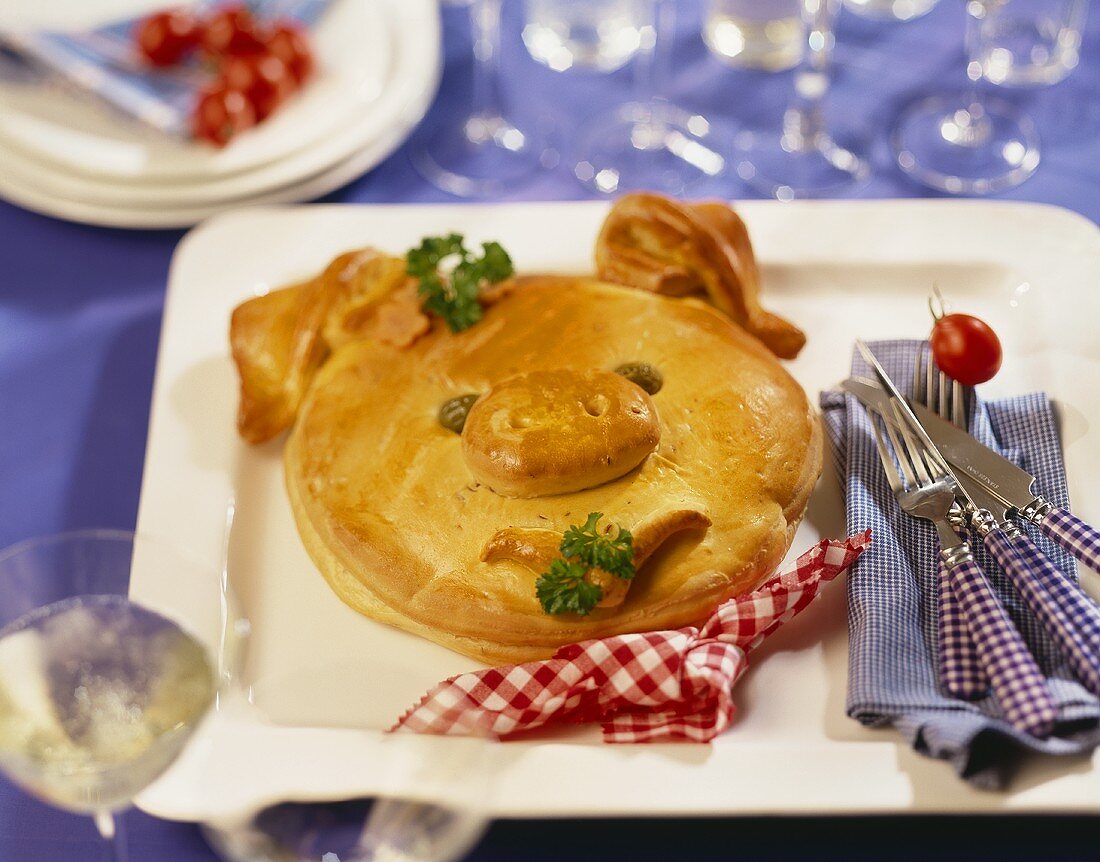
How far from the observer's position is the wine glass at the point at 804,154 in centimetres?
335

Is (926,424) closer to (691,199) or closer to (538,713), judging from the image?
(538,713)

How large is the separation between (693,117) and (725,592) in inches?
71.2

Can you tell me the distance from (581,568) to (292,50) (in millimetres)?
1938

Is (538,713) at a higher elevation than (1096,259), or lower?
lower

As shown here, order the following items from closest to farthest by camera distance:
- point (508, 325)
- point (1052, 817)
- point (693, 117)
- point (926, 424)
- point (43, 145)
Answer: point (1052, 817) < point (926, 424) < point (508, 325) < point (43, 145) < point (693, 117)

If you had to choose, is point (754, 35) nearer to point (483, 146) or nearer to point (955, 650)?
point (483, 146)

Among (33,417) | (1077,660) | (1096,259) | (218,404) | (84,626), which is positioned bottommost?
(33,417)

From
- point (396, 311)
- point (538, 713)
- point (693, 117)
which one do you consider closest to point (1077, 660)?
point (538, 713)

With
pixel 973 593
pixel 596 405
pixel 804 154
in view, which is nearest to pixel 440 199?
pixel 804 154

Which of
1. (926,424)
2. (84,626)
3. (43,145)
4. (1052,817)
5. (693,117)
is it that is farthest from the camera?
(693,117)

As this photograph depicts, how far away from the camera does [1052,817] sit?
2.06m

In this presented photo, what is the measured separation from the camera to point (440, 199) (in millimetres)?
3408

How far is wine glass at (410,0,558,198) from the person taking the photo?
11.3ft

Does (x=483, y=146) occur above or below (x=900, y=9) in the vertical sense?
below
